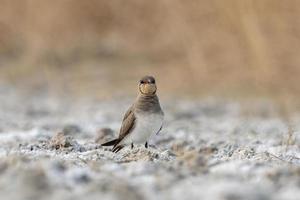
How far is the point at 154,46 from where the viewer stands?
65.2 ft

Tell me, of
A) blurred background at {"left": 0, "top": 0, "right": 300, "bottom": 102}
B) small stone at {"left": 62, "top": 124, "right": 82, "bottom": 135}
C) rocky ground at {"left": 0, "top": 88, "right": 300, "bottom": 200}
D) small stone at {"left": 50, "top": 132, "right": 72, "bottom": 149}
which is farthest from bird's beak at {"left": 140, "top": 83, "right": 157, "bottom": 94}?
blurred background at {"left": 0, "top": 0, "right": 300, "bottom": 102}

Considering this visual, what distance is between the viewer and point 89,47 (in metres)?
22.5

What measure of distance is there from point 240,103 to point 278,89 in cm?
63

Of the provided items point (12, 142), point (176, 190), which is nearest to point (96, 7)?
point (12, 142)

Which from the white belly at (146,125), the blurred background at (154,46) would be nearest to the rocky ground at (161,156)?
the white belly at (146,125)

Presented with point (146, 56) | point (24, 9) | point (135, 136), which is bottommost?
point (135, 136)

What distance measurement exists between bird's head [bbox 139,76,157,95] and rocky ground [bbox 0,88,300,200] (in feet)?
1.38

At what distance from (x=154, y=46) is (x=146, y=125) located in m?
13.6

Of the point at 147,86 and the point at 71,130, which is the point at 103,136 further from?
the point at 147,86

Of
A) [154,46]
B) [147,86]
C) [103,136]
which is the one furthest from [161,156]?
[154,46]

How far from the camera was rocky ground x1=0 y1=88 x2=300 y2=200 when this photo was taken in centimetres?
373

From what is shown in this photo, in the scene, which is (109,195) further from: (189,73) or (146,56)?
(146,56)

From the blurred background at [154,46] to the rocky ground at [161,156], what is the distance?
119 centimetres

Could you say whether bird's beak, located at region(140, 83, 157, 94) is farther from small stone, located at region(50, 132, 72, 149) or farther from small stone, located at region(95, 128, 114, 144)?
small stone, located at region(95, 128, 114, 144)
